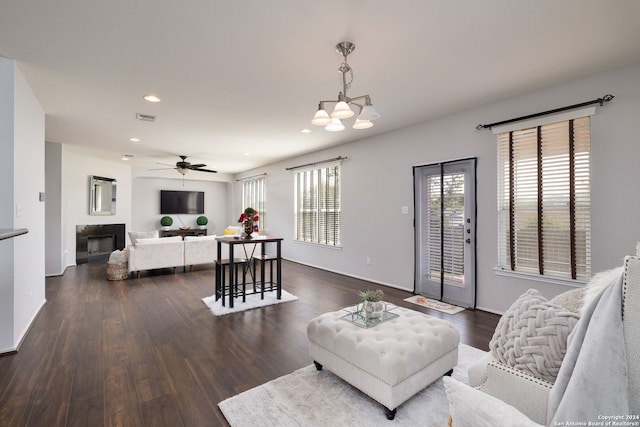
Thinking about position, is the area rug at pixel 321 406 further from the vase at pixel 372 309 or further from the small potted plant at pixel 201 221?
the small potted plant at pixel 201 221

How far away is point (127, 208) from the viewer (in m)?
8.74

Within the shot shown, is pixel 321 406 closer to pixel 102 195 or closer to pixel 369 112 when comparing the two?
pixel 369 112

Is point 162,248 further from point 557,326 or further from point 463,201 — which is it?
point 557,326

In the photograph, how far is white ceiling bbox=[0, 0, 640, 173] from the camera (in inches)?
84.0

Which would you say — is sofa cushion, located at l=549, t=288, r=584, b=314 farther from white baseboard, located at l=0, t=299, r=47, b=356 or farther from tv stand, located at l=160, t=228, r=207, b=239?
tv stand, located at l=160, t=228, r=207, b=239

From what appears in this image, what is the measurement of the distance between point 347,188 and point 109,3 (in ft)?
15.2

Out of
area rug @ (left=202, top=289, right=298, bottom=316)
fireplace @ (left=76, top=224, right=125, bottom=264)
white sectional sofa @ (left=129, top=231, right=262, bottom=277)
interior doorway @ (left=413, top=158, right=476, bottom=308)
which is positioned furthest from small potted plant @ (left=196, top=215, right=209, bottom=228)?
interior doorway @ (left=413, top=158, right=476, bottom=308)

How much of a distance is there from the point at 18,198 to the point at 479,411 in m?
4.08

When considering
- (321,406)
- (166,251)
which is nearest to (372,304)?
(321,406)

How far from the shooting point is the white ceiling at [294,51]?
2133 mm

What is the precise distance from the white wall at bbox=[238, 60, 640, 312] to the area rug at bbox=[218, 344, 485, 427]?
2120mm

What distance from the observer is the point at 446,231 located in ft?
14.5

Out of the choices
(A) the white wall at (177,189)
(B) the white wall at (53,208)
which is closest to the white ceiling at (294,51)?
(B) the white wall at (53,208)

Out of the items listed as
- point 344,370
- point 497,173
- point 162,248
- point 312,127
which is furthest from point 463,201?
point 162,248
